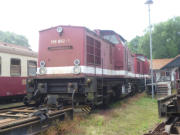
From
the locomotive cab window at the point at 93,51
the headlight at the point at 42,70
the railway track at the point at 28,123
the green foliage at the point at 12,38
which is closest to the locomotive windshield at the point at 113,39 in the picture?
the locomotive cab window at the point at 93,51

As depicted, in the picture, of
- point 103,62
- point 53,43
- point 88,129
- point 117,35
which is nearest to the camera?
point 88,129

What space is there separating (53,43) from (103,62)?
2.52 m

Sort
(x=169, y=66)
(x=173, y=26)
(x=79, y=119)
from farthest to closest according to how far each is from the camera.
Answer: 1. (x=173, y=26)
2. (x=169, y=66)
3. (x=79, y=119)

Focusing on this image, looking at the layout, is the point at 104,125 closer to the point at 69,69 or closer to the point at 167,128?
the point at 167,128

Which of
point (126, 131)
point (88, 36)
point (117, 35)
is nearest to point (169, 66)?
point (117, 35)

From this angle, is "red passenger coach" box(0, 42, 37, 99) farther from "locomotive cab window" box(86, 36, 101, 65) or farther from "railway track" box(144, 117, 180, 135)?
"railway track" box(144, 117, 180, 135)

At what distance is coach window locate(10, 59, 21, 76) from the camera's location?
9.91 m

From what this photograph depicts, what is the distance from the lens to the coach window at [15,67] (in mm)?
9913

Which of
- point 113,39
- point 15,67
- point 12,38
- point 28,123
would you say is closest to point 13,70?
point 15,67

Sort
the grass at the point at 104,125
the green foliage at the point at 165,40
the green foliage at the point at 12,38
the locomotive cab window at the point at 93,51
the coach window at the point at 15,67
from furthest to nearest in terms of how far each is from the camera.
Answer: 1. the green foliage at the point at 12,38
2. the green foliage at the point at 165,40
3. the coach window at the point at 15,67
4. the locomotive cab window at the point at 93,51
5. the grass at the point at 104,125

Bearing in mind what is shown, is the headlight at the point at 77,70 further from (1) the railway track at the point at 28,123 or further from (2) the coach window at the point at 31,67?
(2) the coach window at the point at 31,67

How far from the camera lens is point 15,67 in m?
10.2

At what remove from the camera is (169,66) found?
75.5 feet

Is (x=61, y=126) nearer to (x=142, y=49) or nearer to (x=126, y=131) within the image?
(x=126, y=131)
